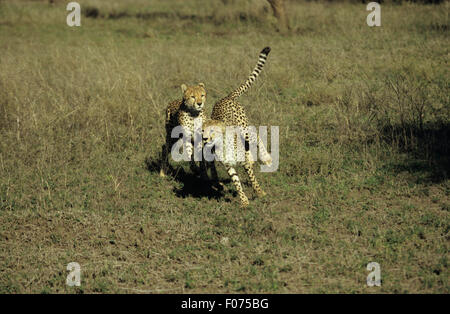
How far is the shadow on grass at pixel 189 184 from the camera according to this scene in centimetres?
602

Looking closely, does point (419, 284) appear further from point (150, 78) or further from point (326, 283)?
point (150, 78)

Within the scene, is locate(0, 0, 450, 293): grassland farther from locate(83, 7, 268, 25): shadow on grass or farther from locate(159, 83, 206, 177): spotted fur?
locate(83, 7, 268, 25): shadow on grass

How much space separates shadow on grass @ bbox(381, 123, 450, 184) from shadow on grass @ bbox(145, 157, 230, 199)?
199cm

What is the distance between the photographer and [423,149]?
639cm

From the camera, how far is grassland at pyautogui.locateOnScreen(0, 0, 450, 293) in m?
4.54

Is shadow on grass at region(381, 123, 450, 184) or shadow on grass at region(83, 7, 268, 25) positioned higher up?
shadow on grass at region(83, 7, 268, 25)

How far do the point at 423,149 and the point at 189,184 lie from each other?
2.73m

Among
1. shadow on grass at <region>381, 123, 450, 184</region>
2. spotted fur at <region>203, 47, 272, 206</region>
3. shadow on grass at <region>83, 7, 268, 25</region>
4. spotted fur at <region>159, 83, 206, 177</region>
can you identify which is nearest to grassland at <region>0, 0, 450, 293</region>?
shadow on grass at <region>381, 123, 450, 184</region>

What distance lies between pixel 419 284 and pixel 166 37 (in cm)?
1008

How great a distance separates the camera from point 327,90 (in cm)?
841

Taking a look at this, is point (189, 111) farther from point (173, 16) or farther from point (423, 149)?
point (173, 16)

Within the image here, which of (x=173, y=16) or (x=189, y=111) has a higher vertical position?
(x=173, y=16)

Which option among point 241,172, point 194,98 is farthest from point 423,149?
point 194,98

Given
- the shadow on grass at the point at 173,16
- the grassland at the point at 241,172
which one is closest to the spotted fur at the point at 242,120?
the grassland at the point at 241,172
